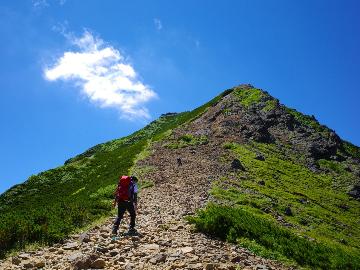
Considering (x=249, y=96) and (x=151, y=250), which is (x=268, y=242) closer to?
(x=151, y=250)

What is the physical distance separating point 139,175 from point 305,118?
42.3 meters

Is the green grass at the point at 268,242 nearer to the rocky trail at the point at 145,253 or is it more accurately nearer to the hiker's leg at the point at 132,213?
the rocky trail at the point at 145,253

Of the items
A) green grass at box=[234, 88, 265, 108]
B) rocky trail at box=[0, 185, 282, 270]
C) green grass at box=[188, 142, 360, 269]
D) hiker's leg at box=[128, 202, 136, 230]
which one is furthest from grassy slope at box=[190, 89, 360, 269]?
green grass at box=[234, 88, 265, 108]

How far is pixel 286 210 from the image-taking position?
28938 mm

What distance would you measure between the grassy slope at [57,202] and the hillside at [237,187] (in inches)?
2.8

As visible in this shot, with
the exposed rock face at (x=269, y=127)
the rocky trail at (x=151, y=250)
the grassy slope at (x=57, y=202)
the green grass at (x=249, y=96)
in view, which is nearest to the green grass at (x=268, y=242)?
the rocky trail at (x=151, y=250)

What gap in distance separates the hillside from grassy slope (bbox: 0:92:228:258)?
0.07 meters

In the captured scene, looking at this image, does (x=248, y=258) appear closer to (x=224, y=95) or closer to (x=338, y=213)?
(x=338, y=213)

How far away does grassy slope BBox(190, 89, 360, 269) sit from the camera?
1719 centimetres

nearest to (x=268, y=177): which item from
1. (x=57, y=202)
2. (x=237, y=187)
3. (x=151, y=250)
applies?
(x=237, y=187)

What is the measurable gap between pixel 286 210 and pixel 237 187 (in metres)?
4.86

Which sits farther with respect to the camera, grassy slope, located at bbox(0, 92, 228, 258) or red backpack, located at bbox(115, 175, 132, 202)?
red backpack, located at bbox(115, 175, 132, 202)

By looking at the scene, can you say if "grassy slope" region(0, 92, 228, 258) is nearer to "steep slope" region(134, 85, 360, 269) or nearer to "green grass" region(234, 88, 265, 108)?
"steep slope" region(134, 85, 360, 269)

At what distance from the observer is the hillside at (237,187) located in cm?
1762
